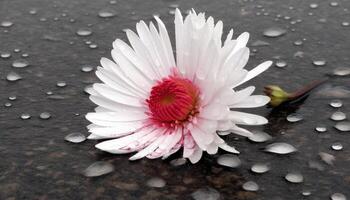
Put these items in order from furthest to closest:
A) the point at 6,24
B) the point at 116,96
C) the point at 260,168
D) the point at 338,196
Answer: the point at 6,24 → the point at 116,96 → the point at 260,168 → the point at 338,196

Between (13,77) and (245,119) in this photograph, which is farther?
(13,77)

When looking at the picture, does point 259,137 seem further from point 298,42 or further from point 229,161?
point 298,42

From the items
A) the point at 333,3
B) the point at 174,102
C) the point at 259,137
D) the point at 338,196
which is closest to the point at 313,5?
the point at 333,3

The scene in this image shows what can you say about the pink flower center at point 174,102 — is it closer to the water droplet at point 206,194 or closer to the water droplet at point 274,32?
the water droplet at point 206,194

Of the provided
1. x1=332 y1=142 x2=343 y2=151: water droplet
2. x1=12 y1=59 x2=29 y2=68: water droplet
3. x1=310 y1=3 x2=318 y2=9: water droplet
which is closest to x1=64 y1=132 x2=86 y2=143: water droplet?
x1=12 y1=59 x2=29 y2=68: water droplet

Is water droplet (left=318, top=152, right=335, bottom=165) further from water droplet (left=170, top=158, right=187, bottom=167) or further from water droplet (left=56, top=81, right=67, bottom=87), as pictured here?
water droplet (left=56, top=81, right=67, bottom=87)

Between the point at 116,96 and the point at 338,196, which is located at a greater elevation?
the point at 116,96

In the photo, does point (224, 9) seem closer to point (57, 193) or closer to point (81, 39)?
point (81, 39)
